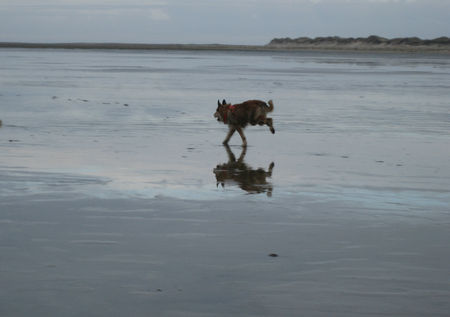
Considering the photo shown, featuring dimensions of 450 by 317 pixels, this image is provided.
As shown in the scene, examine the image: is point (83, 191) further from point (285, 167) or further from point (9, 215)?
point (285, 167)

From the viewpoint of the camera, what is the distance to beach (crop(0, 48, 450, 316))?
5.16m

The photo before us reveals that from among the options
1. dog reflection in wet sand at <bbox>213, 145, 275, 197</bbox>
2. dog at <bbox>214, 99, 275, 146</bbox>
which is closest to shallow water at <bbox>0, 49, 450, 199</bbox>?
dog reflection in wet sand at <bbox>213, 145, 275, 197</bbox>

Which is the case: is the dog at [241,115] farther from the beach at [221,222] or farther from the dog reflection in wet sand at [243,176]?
the dog reflection in wet sand at [243,176]

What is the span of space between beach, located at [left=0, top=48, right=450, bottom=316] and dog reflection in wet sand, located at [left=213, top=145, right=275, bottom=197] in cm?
4

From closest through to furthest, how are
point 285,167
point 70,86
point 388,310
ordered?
point 388,310 → point 285,167 → point 70,86

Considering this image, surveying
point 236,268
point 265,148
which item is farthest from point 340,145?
point 236,268

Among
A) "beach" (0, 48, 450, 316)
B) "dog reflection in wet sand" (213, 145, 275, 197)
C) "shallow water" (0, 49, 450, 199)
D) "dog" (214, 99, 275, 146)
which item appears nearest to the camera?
"beach" (0, 48, 450, 316)

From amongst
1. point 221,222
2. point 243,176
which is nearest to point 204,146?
point 243,176

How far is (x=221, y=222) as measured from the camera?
7371 millimetres

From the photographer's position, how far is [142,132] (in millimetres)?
15617

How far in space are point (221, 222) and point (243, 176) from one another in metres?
3.14

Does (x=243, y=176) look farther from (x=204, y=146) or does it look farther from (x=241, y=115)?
(x=241, y=115)

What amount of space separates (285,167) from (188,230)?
447cm

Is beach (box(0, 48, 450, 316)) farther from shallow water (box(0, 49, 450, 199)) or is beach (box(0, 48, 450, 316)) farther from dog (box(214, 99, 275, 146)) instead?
dog (box(214, 99, 275, 146))
